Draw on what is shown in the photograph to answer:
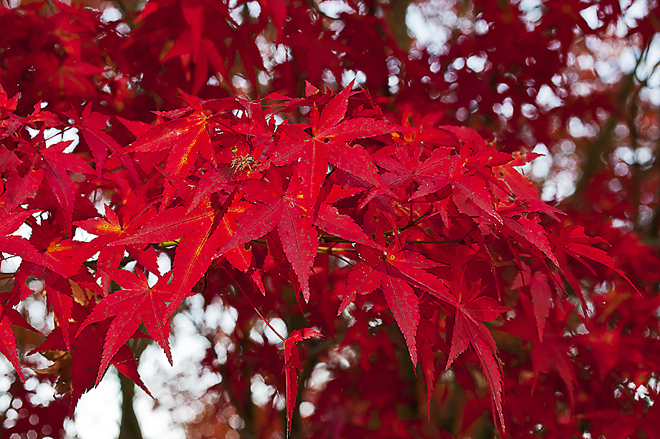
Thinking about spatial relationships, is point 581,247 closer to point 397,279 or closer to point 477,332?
point 477,332

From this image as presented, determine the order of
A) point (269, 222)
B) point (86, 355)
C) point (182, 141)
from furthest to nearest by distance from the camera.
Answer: point (86, 355), point (182, 141), point (269, 222)

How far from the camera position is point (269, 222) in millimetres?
638

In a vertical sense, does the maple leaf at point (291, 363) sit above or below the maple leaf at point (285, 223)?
below

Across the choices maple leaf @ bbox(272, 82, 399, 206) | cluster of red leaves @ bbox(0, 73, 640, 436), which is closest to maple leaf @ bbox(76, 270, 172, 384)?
cluster of red leaves @ bbox(0, 73, 640, 436)

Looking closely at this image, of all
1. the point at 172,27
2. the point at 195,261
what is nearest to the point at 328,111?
the point at 195,261

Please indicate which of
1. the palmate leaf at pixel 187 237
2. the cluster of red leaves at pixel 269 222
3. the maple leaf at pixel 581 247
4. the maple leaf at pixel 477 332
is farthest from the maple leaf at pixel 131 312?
the maple leaf at pixel 581 247

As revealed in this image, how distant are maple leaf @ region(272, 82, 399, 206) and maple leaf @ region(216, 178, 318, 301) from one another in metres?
0.03

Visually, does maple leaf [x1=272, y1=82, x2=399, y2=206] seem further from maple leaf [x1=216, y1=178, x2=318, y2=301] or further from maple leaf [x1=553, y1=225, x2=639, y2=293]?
maple leaf [x1=553, y1=225, x2=639, y2=293]

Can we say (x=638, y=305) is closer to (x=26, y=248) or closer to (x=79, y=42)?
(x=26, y=248)

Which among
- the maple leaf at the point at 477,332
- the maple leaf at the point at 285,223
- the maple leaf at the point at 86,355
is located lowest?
the maple leaf at the point at 86,355

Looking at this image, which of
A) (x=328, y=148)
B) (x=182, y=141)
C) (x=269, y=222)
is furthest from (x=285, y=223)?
(x=182, y=141)

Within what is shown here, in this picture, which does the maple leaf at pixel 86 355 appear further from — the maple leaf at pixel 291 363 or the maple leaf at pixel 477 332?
the maple leaf at pixel 477 332

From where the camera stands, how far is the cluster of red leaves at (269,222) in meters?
0.66

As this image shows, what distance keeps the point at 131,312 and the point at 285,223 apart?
33cm
